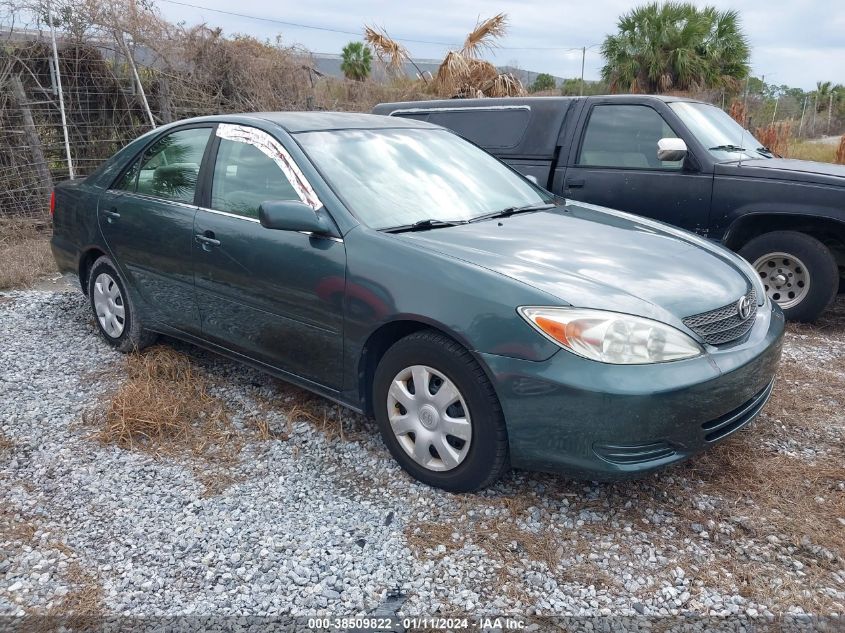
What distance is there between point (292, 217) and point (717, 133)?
13.7 ft

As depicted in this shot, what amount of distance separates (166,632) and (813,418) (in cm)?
335

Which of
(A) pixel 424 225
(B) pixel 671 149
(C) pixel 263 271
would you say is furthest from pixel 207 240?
(B) pixel 671 149

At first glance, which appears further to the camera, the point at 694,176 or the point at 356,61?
the point at 356,61

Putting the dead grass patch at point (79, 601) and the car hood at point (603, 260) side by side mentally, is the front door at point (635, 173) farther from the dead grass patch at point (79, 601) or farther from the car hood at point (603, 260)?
the dead grass patch at point (79, 601)

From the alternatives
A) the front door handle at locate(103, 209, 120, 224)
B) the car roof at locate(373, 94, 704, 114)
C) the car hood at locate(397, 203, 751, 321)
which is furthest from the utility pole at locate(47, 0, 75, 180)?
the car hood at locate(397, 203, 751, 321)

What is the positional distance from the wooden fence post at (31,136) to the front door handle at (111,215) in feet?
16.6

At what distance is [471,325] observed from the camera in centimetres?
281

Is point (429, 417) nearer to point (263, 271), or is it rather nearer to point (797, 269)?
point (263, 271)

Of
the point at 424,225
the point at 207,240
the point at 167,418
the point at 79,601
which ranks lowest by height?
the point at 79,601

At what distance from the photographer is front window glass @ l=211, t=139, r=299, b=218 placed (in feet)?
11.9

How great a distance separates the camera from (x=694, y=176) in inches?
218

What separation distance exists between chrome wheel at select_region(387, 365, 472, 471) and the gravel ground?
203 millimetres

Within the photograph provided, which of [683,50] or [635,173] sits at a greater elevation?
[683,50]

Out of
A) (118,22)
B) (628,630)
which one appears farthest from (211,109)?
(628,630)
